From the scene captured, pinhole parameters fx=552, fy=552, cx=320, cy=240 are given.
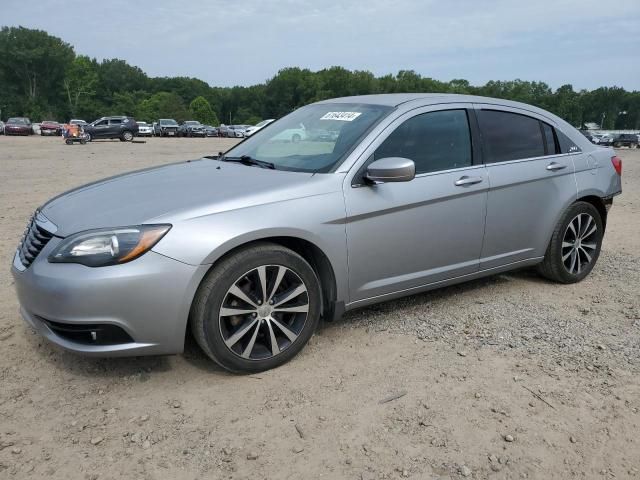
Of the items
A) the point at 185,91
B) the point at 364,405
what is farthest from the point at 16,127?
the point at 185,91

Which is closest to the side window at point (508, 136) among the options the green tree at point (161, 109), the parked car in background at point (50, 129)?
the parked car in background at point (50, 129)

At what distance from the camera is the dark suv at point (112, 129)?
122 feet

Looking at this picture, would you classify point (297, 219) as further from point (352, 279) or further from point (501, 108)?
point (501, 108)

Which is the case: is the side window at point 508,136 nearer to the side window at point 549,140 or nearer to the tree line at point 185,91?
the side window at point 549,140

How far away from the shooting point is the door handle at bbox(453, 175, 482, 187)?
3869 mm

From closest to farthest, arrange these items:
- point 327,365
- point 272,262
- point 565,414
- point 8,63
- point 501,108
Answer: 1. point 565,414
2. point 272,262
3. point 327,365
4. point 501,108
5. point 8,63

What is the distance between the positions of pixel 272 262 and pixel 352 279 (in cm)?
60

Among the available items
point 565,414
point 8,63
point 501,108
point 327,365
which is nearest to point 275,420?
point 327,365

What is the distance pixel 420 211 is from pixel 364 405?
1.38m

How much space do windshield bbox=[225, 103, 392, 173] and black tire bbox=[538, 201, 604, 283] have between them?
6.33 feet

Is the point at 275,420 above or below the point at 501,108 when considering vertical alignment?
below

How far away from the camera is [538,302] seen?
175 inches

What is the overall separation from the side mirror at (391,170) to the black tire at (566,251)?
1.90 m

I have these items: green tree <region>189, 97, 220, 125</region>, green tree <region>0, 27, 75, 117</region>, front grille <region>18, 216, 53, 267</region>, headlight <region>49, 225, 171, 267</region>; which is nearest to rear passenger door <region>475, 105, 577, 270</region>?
headlight <region>49, 225, 171, 267</region>
